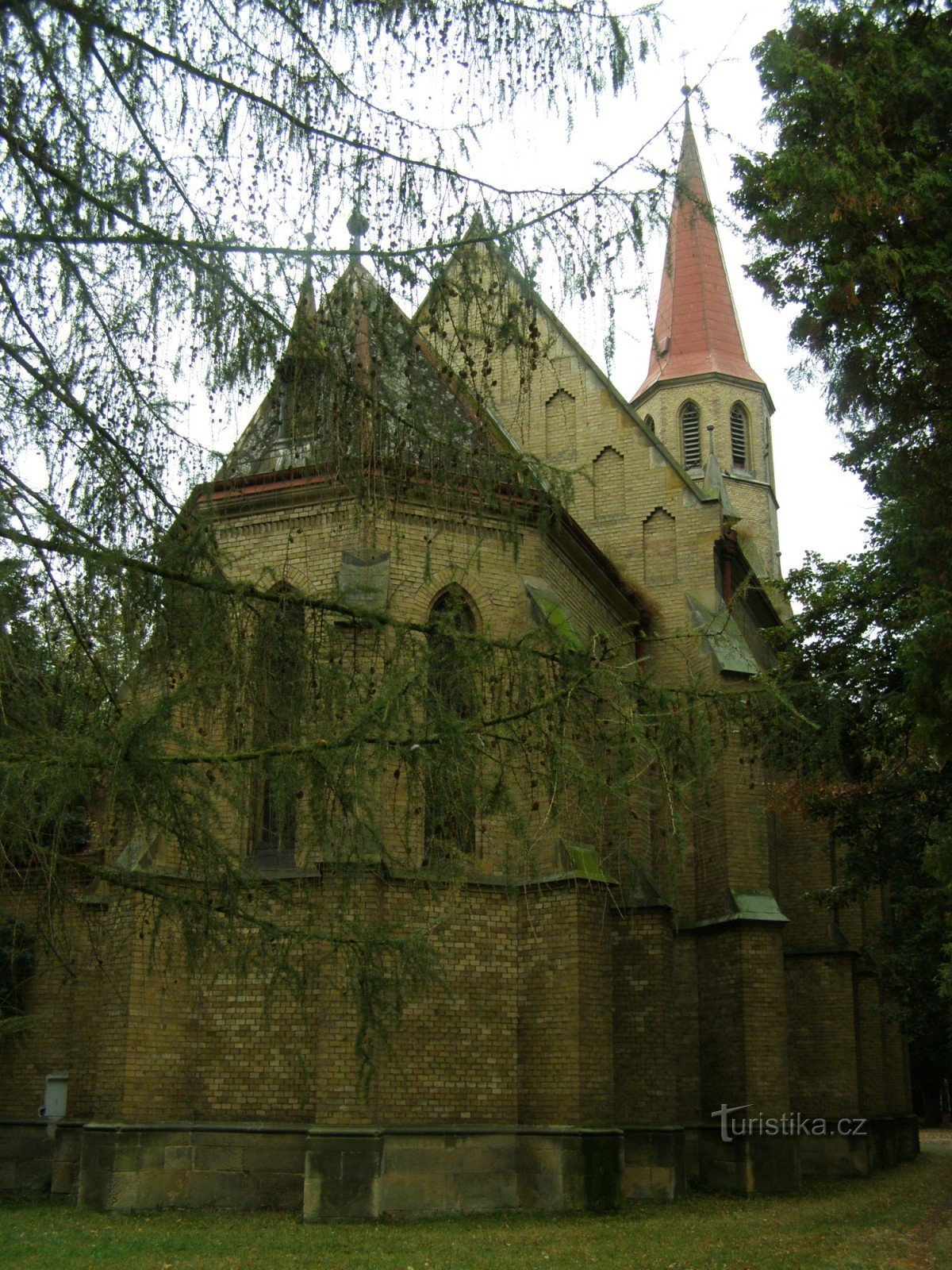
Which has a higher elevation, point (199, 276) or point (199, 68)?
point (199, 68)

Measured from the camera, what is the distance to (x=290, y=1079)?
13055 mm

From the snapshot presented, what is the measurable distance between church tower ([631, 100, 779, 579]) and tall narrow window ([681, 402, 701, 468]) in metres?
0.02

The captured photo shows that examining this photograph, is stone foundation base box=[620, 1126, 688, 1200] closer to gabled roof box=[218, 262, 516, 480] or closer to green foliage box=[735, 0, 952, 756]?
green foliage box=[735, 0, 952, 756]

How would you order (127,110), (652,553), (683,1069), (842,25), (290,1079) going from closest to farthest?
(127,110), (842,25), (290,1079), (683,1069), (652,553)

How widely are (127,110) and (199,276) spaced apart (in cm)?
73

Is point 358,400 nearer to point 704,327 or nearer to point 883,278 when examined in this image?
point 883,278

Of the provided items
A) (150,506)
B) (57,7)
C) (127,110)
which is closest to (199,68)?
(127,110)

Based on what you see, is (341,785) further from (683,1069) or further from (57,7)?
(683,1069)

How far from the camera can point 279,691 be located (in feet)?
20.6

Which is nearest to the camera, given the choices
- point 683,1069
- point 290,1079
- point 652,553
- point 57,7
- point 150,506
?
point 57,7

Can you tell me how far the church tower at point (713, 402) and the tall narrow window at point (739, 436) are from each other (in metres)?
0.02

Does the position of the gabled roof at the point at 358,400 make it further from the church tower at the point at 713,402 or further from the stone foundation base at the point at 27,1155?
the church tower at the point at 713,402

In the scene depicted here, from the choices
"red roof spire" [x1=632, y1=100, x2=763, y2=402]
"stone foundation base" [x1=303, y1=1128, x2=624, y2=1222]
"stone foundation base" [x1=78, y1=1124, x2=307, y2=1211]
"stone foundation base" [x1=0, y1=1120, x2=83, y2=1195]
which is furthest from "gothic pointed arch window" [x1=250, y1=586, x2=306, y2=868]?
"red roof spire" [x1=632, y1=100, x2=763, y2=402]

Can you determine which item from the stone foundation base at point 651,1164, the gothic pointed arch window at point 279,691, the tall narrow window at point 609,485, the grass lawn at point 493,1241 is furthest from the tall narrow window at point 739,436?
the gothic pointed arch window at point 279,691
